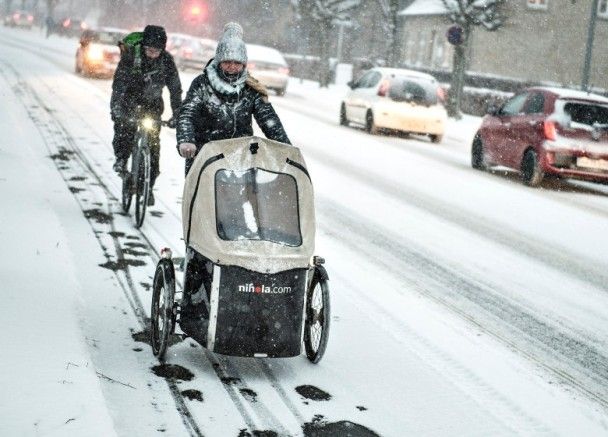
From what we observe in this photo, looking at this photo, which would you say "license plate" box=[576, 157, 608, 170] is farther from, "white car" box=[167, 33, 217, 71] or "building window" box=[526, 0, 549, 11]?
"building window" box=[526, 0, 549, 11]

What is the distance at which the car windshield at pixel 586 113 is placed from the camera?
556 inches

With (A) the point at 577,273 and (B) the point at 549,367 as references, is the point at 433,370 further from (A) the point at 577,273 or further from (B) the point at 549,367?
(A) the point at 577,273

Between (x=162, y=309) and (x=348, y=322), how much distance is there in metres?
1.51

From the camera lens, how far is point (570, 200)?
13281mm

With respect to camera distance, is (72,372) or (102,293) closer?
(72,372)

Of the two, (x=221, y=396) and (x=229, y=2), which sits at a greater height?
(x=229, y=2)

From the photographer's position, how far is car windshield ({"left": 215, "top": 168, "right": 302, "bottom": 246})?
507cm

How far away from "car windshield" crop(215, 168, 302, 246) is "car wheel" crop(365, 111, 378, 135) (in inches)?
613

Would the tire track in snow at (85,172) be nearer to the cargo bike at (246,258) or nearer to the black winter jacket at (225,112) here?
the cargo bike at (246,258)

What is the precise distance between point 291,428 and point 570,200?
32.3ft

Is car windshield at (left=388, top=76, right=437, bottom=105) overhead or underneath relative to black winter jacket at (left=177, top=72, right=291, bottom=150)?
underneath

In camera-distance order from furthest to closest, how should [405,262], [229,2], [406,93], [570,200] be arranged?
[229,2], [406,93], [570,200], [405,262]

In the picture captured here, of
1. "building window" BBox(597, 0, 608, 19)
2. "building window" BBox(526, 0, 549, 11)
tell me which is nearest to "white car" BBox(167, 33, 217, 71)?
"building window" BBox(526, 0, 549, 11)

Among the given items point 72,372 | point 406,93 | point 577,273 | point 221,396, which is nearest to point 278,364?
point 221,396
